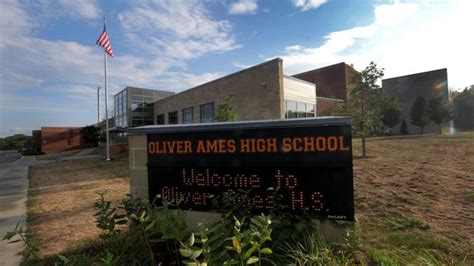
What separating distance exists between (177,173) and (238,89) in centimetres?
2119

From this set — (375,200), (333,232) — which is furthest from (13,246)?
(375,200)

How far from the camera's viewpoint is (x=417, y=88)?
162 feet

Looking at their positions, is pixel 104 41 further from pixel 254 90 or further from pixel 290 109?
pixel 290 109

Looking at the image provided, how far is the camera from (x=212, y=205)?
361 cm

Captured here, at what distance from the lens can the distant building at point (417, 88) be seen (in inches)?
1829

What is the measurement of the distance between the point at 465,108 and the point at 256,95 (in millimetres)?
49013

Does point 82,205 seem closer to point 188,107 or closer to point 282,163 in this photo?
point 282,163

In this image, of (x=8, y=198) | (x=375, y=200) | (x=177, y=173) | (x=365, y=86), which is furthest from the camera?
(x=365, y=86)

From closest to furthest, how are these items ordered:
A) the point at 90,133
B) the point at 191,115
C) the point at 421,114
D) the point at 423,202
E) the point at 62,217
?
the point at 423,202
the point at 62,217
the point at 191,115
the point at 421,114
the point at 90,133

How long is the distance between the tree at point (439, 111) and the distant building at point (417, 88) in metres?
7.63

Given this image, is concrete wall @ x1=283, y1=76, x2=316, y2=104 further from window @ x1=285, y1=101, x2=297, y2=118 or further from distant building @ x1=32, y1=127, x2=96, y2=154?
distant building @ x1=32, y1=127, x2=96, y2=154

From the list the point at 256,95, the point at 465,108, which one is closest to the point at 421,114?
the point at 465,108

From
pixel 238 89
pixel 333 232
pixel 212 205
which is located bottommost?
pixel 333 232

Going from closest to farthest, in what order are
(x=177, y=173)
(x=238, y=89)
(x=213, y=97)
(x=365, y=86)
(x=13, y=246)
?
(x=177, y=173), (x=13, y=246), (x=365, y=86), (x=238, y=89), (x=213, y=97)
